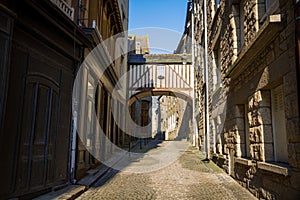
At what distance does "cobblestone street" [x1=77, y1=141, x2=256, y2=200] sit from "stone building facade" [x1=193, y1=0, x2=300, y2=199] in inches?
11.6

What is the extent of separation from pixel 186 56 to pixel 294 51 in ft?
45.3

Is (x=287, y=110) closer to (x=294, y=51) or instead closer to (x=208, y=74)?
(x=294, y=51)

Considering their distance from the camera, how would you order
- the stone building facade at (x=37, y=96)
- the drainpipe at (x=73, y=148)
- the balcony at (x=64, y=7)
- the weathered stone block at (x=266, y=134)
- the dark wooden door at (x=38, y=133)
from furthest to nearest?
the drainpipe at (x=73, y=148) → the balcony at (x=64, y=7) → the weathered stone block at (x=266, y=134) → the dark wooden door at (x=38, y=133) → the stone building facade at (x=37, y=96)

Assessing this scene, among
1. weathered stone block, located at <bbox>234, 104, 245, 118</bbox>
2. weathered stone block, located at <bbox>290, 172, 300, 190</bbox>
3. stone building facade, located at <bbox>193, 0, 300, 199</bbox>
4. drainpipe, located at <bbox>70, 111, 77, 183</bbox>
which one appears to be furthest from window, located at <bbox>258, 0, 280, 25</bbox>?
drainpipe, located at <bbox>70, 111, 77, 183</bbox>

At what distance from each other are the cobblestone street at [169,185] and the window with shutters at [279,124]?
0.92 meters

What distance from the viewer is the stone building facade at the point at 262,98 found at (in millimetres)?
2939

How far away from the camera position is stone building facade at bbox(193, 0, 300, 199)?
2939 mm

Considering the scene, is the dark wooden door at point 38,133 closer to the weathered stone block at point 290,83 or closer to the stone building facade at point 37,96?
the stone building facade at point 37,96

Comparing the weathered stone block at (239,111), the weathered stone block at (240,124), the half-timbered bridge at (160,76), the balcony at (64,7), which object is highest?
the half-timbered bridge at (160,76)

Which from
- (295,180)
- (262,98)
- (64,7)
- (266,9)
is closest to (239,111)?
(262,98)

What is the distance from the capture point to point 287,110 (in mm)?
3029

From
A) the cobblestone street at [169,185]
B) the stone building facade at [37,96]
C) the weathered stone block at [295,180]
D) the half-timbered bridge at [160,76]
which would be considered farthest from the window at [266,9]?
the half-timbered bridge at [160,76]

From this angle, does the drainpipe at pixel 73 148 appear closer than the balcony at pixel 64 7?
No

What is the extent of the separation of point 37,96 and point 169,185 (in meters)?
2.94
